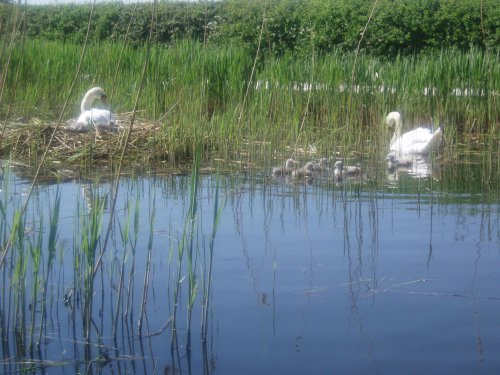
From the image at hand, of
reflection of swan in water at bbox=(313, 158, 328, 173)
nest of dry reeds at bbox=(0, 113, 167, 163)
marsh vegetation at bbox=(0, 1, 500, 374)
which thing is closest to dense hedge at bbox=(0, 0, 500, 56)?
marsh vegetation at bbox=(0, 1, 500, 374)

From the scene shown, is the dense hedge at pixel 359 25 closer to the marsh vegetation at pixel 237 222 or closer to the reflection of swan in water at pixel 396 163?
the marsh vegetation at pixel 237 222

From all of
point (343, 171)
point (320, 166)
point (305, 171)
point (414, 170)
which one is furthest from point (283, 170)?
point (414, 170)

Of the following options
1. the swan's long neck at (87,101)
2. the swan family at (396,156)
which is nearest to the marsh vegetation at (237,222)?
the swan family at (396,156)

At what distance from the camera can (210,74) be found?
42.4 ft

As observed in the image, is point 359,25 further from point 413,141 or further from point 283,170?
point 283,170

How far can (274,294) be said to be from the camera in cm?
518

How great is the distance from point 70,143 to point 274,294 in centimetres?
555

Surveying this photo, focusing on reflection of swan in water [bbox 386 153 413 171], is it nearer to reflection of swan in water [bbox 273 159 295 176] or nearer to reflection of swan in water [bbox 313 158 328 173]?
reflection of swan in water [bbox 313 158 328 173]

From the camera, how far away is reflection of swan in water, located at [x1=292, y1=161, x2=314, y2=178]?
8.84 metres

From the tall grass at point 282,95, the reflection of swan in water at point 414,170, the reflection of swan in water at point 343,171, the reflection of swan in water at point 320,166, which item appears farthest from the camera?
the tall grass at point 282,95

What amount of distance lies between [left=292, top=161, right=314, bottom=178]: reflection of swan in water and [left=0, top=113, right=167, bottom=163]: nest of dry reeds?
1.77m

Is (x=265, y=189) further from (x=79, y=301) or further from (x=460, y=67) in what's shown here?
(x=460, y=67)

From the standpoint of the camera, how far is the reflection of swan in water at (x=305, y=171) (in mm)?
8837

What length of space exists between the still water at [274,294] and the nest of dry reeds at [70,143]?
2375 mm
